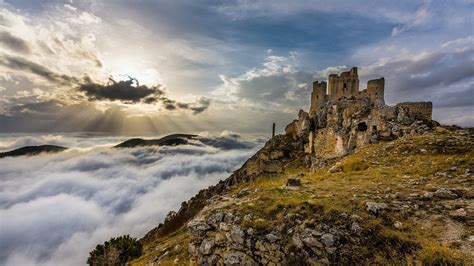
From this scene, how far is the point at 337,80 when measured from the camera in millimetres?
79562

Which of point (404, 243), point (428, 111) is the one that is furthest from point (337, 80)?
point (404, 243)

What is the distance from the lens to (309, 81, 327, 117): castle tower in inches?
3265

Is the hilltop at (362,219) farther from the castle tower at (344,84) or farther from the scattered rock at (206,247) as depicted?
the castle tower at (344,84)

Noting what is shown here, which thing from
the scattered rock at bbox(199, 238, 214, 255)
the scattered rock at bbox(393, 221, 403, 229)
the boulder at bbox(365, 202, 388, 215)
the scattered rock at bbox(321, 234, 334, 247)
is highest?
the boulder at bbox(365, 202, 388, 215)

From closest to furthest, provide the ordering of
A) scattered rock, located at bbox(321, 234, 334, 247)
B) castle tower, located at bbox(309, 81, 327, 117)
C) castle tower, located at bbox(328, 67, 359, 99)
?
scattered rock, located at bbox(321, 234, 334, 247), castle tower, located at bbox(328, 67, 359, 99), castle tower, located at bbox(309, 81, 327, 117)

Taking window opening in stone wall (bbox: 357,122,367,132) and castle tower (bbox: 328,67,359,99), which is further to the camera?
castle tower (bbox: 328,67,359,99)

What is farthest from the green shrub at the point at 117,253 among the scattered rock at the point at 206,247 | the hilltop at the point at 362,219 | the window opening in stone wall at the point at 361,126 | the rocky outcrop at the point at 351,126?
the window opening in stone wall at the point at 361,126

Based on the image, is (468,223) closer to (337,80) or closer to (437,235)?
(437,235)

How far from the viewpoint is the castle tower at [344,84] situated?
255 ft

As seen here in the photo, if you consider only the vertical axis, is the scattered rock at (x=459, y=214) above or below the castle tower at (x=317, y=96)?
below

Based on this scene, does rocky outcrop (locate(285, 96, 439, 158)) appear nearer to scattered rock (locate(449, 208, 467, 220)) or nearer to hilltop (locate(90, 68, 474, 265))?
hilltop (locate(90, 68, 474, 265))

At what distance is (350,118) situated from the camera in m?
55.3

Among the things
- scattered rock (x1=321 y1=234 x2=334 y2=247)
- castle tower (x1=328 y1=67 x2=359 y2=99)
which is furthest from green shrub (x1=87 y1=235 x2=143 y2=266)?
castle tower (x1=328 y1=67 x2=359 y2=99)

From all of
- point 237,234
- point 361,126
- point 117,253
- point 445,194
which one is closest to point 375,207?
point 445,194
